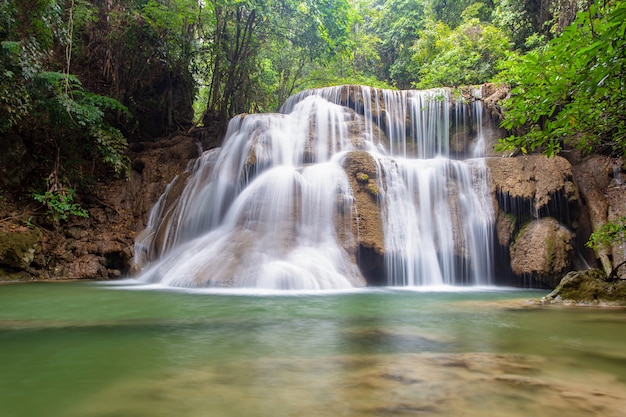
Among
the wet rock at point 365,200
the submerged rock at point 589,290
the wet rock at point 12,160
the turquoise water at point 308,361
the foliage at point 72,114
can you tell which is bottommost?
the turquoise water at point 308,361

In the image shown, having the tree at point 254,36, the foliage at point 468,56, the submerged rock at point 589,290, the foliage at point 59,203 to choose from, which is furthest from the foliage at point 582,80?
the tree at point 254,36

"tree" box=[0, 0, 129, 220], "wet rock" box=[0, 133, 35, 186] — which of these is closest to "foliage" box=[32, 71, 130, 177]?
"tree" box=[0, 0, 129, 220]

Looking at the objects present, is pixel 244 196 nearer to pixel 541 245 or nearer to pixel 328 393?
pixel 541 245

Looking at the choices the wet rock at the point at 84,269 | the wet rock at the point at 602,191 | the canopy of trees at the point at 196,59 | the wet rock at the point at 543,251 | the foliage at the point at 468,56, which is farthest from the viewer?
the foliage at the point at 468,56

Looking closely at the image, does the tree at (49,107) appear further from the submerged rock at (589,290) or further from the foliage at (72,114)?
the submerged rock at (589,290)

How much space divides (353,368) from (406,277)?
6346mm

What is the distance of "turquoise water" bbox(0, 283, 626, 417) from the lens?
2.00 metres

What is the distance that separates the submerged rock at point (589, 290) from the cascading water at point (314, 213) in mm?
3255

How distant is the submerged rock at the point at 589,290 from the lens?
5.39 meters

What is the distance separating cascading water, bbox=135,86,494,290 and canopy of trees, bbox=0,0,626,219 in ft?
7.79

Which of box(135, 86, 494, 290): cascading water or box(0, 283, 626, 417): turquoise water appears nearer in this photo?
box(0, 283, 626, 417): turquoise water

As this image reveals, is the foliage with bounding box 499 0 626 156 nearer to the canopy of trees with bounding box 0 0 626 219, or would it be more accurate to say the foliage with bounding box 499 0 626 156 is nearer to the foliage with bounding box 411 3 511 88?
the canopy of trees with bounding box 0 0 626 219

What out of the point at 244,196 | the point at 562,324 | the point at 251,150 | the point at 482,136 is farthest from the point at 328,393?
the point at 482,136

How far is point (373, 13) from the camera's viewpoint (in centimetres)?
2216
